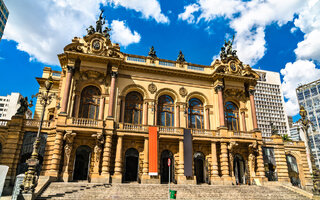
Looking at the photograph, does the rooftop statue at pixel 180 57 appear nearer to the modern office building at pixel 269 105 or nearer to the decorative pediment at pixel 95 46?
the decorative pediment at pixel 95 46

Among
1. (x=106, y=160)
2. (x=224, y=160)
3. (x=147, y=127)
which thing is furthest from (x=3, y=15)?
(x=224, y=160)

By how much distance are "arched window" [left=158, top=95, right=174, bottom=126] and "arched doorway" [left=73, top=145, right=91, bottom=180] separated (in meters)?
8.89

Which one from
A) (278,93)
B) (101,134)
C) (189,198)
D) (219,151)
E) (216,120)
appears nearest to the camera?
(189,198)

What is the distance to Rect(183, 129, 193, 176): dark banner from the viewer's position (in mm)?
23750

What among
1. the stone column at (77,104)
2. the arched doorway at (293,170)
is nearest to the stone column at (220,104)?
the arched doorway at (293,170)

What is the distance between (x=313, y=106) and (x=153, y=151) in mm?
88571

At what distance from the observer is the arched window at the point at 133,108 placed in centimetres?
2616

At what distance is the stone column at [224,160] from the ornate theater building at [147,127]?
0.35 feet

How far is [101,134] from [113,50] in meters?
10.00

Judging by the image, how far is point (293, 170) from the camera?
98.6ft

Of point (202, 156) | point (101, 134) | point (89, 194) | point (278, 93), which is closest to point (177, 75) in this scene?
point (202, 156)

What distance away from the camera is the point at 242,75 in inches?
1160

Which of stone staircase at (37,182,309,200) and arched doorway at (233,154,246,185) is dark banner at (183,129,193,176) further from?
arched doorway at (233,154,246,185)

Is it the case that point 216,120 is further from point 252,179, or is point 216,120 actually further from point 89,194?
point 89,194
